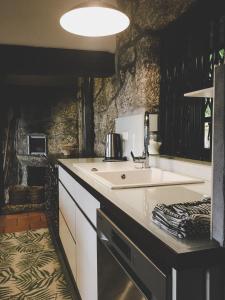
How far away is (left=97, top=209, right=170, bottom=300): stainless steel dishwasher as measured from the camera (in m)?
0.64

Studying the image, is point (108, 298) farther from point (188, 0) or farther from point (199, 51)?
point (188, 0)

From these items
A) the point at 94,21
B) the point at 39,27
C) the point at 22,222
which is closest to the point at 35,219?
the point at 22,222

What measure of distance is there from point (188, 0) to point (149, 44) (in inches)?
20.4

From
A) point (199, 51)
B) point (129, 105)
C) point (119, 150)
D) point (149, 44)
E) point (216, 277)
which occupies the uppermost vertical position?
point (149, 44)

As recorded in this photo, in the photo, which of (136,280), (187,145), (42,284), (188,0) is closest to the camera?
(136,280)

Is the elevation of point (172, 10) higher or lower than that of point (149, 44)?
higher

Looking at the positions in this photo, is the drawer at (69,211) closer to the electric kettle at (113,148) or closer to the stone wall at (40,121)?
the electric kettle at (113,148)

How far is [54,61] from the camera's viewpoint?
3381mm

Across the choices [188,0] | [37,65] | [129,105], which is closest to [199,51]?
[188,0]

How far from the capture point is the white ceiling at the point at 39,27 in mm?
2734

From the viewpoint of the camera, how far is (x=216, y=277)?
60 centimetres

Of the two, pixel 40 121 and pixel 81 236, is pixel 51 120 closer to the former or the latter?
pixel 40 121

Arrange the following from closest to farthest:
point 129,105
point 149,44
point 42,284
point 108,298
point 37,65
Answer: point 108,298
point 42,284
point 149,44
point 129,105
point 37,65

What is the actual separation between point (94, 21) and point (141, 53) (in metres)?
0.69
